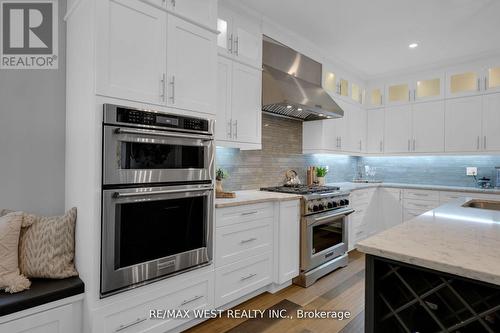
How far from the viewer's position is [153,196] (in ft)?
6.06

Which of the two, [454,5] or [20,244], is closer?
[20,244]

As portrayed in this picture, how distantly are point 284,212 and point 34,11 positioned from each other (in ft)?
8.63

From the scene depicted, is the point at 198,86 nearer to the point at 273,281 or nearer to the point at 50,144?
the point at 50,144

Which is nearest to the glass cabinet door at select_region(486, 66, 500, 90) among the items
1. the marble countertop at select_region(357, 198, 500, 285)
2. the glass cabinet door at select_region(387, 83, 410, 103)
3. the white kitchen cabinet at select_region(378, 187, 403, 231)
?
the glass cabinet door at select_region(387, 83, 410, 103)

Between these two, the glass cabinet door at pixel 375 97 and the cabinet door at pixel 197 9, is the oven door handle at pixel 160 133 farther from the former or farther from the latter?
the glass cabinet door at pixel 375 97

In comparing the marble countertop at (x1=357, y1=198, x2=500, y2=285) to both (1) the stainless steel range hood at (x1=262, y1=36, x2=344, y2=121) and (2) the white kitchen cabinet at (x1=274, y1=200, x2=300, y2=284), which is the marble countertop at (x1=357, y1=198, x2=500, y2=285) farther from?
(1) the stainless steel range hood at (x1=262, y1=36, x2=344, y2=121)

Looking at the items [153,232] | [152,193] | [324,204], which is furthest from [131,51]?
[324,204]

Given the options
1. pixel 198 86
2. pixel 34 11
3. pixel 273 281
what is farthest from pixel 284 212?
pixel 34 11

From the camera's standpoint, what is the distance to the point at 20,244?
1.76 metres

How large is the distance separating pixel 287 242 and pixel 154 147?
1.67m

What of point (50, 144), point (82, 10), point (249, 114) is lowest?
point (50, 144)

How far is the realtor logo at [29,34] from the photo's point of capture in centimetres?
201

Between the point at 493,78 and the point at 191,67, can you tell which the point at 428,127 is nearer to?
the point at 493,78

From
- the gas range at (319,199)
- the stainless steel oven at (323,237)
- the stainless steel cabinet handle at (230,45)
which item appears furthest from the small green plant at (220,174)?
the stainless steel cabinet handle at (230,45)
